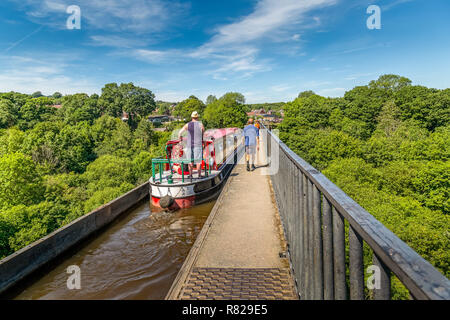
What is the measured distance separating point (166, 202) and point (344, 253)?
8.89m

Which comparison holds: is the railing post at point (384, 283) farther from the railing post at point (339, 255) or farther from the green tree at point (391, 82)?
the green tree at point (391, 82)

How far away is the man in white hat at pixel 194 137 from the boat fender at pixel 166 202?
1617 millimetres

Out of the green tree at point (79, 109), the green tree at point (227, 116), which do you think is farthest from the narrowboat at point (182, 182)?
the green tree at point (79, 109)

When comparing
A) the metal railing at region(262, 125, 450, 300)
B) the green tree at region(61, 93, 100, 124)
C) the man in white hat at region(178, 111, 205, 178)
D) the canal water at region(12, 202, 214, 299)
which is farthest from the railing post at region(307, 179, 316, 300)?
the green tree at region(61, 93, 100, 124)

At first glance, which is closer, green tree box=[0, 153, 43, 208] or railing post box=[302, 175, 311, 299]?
railing post box=[302, 175, 311, 299]

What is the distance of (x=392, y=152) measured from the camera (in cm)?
4278

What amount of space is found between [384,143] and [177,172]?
42.7 metres

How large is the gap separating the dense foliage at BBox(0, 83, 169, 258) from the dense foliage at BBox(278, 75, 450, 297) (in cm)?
2200

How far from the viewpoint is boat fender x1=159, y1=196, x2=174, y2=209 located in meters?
9.95

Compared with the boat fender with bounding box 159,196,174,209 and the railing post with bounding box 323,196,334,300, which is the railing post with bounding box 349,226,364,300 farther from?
the boat fender with bounding box 159,196,174,209

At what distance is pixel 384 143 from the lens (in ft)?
146

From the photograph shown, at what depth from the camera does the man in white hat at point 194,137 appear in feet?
31.0
